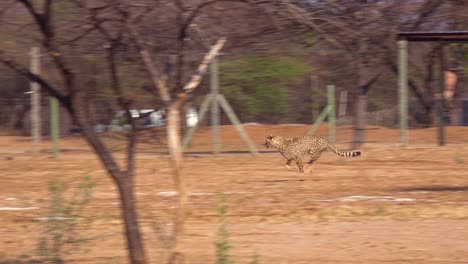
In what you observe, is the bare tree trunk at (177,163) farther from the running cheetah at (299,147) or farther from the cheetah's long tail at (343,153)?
the cheetah's long tail at (343,153)

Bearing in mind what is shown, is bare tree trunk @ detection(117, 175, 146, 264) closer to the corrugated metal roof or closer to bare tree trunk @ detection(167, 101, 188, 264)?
bare tree trunk @ detection(167, 101, 188, 264)

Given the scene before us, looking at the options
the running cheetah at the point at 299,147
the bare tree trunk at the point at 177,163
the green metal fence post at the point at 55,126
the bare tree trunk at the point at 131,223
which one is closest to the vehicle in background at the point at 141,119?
the bare tree trunk at the point at 177,163

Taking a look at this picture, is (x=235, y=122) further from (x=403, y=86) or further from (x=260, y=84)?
(x=403, y=86)

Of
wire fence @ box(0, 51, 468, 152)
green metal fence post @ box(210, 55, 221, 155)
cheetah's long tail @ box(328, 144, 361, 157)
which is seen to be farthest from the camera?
wire fence @ box(0, 51, 468, 152)

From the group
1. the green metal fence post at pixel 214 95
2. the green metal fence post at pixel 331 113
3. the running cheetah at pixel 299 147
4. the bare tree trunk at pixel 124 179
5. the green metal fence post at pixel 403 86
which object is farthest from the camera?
the green metal fence post at pixel 403 86

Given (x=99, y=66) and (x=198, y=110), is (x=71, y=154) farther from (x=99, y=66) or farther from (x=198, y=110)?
(x=99, y=66)

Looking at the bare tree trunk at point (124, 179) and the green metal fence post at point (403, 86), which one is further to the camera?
the green metal fence post at point (403, 86)

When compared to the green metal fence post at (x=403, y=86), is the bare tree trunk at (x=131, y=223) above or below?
below

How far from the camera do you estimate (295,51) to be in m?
17.0

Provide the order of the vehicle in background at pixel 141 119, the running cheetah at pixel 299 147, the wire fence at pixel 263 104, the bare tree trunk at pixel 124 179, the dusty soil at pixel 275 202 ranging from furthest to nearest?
the wire fence at pixel 263 104
the running cheetah at pixel 299 147
the dusty soil at pixel 275 202
the vehicle in background at pixel 141 119
the bare tree trunk at pixel 124 179

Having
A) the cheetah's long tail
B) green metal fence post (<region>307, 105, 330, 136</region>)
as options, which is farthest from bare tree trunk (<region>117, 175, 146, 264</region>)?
green metal fence post (<region>307, 105, 330, 136</region>)

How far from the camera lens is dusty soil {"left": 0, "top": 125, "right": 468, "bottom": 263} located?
855cm

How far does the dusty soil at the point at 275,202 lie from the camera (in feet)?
28.1

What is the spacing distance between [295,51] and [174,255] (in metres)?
10.5
